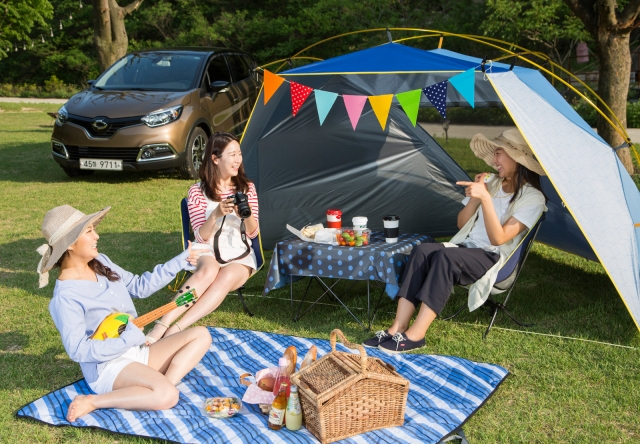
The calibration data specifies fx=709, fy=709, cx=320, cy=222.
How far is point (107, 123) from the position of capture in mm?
8055

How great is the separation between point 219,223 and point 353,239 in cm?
82

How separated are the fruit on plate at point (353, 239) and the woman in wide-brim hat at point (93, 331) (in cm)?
131

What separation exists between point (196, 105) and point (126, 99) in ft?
2.64

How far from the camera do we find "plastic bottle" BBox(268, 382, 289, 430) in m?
3.03

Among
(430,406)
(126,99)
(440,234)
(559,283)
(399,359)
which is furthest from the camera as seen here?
(126,99)

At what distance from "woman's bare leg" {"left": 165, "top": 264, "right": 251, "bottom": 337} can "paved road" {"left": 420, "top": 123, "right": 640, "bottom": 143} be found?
123 inches

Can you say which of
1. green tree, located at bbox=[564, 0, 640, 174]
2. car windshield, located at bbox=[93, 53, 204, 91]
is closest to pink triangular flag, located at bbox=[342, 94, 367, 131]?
green tree, located at bbox=[564, 0, 640, 174]

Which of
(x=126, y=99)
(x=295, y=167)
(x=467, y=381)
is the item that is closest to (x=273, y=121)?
(x=295, y=167)

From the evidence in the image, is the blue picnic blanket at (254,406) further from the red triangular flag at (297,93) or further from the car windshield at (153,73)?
the car windshield at (153,73)

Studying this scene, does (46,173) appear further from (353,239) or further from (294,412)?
(294,412)

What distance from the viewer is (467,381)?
349 cm

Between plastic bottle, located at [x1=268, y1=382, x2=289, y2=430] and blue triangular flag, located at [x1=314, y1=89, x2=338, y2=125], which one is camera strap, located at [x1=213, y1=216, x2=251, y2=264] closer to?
blue triangular flag, located at [x1=314, y1=89, x2=338, y2=125]

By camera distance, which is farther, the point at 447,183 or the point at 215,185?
the point at 447,183

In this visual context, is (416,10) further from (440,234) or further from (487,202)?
(487,202)
